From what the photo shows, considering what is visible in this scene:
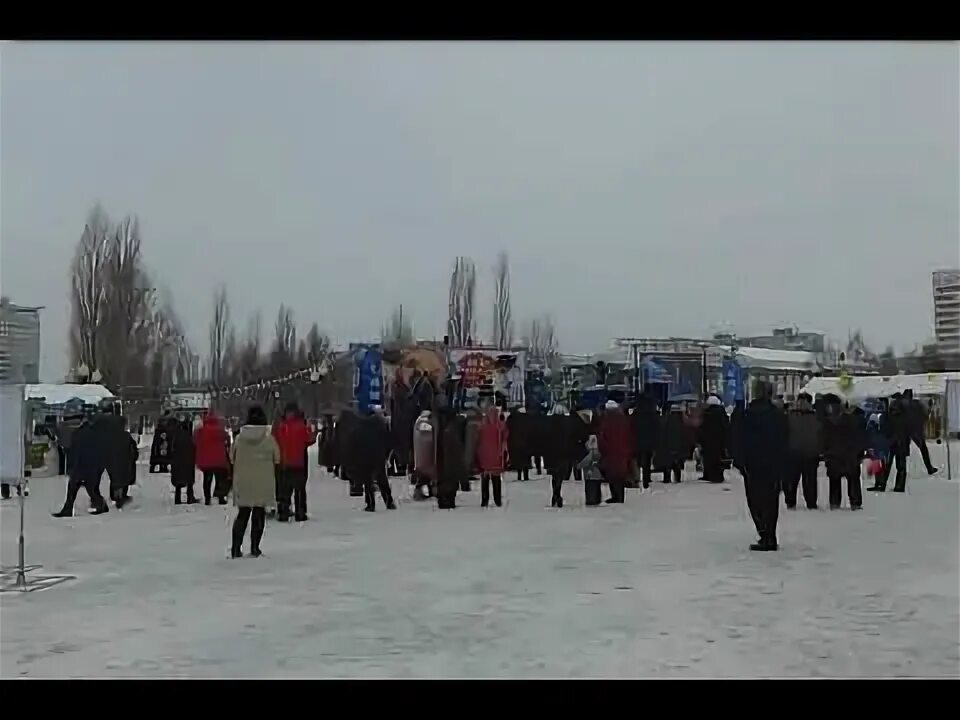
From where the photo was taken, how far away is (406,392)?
19.0 metres

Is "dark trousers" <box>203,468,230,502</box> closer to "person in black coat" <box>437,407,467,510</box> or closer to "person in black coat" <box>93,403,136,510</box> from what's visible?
"person in black coat" <box>93,403,136,510</box>

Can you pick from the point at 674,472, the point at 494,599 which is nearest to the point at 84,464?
the point at 494,599

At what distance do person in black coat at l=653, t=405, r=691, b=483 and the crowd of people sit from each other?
4 cm

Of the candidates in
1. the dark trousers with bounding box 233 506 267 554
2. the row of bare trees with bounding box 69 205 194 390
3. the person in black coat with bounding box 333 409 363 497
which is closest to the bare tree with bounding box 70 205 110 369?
the row of bare trees with bounding box 69 205 194 390

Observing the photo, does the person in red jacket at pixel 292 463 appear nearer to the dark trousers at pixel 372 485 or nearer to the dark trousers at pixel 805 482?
the dark trousers at pixel 372 485

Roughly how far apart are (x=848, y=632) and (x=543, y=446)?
9.47m

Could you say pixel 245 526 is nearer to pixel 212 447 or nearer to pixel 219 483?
pixel 212 447

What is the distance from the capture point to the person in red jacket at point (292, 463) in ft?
41.4

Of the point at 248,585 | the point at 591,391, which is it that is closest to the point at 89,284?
the point at 591,391

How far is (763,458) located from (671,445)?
28.0 ft

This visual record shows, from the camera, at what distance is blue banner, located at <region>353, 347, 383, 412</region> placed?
62.8 ft

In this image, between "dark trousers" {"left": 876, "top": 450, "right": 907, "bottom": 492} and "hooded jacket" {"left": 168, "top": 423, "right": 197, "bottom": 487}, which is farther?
"dark trousers" {"left": 876, "top": 450, "right": 907, "bottom": 492}
